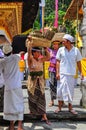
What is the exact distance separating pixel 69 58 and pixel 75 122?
128 cm

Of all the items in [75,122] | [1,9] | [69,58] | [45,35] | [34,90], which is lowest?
[75,122]

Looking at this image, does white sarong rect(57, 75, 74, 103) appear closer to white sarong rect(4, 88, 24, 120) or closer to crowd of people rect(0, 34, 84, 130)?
crowd of people rect(0, 34, 84, 130)

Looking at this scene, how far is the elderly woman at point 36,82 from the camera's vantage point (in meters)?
7.70

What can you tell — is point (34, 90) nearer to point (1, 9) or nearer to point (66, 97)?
point (66, 97)

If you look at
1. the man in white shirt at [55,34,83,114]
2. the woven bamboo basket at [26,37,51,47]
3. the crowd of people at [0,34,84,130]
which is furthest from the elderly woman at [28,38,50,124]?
the man in white shirt at [55,34,83,114]

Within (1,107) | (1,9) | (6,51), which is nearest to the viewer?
(1,9)

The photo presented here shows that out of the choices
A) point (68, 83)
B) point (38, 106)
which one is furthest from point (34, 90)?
point (68, 83)

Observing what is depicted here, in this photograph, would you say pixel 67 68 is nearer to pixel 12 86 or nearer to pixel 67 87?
pixel 67 87

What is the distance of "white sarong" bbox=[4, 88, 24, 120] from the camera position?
7.10 meters

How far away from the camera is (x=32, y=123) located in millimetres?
8031

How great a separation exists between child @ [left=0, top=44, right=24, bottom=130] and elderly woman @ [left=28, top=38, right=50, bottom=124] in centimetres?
61

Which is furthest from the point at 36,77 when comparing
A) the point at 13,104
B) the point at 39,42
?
the point at 13,104

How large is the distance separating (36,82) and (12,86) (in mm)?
781

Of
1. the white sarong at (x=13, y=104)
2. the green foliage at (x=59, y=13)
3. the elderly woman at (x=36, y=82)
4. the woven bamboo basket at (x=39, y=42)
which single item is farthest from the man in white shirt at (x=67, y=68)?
the green foliage at (x=59, y=13)
